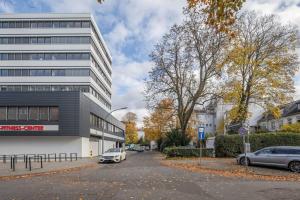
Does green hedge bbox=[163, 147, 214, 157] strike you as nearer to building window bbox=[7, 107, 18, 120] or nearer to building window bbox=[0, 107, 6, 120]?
building window bbox=[7, 107, 18, 120]

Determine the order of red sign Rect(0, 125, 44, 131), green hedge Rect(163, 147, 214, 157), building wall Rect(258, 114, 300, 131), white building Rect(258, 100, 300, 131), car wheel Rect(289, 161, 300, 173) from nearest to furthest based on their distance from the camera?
car wheel Rect(289, 161, 300, 173), green hedge Rect(163, 147, 214, 157), red sign Rect(0, 125, 44, 131), white building Rect(258, 100, 300, 131), building wall Rect(258, 114, 300, 131)

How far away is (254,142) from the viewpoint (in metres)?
36.9

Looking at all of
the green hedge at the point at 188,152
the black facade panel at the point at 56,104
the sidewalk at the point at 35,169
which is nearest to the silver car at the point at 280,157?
the sidewalk at the point at 35,169

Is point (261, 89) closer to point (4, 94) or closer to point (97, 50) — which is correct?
point (4, 94)

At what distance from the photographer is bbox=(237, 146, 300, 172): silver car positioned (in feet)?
75.3

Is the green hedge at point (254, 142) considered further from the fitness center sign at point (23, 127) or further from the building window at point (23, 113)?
the building window at point (23, 113)

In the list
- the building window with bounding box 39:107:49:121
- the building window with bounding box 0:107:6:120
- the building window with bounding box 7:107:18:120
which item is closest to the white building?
the building window with bounding box 39:107:49:121

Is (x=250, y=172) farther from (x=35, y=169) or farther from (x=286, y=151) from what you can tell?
(x=35, y=169)

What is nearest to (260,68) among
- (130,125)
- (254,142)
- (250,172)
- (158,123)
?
(254,142)

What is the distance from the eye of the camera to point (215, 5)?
28.5 feet

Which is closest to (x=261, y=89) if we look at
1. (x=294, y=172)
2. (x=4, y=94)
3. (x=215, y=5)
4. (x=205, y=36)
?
(x=205, y=36)

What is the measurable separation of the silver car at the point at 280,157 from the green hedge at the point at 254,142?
1142 cm

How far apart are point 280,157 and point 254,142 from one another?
43.8ft

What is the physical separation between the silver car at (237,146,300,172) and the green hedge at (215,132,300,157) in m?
11.4
